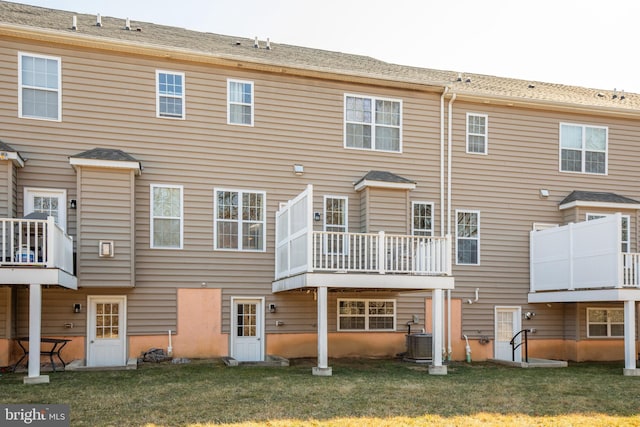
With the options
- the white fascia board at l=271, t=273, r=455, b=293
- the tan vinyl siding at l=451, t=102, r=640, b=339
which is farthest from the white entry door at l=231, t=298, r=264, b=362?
the tan vinyl siding at l=451, t=102, r=640, b=339

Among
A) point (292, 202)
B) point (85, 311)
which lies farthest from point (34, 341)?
point (292, 202)

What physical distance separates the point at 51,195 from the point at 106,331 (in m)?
3.28

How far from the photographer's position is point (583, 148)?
18.4m

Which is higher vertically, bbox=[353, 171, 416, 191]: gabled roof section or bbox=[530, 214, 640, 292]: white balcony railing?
bbox=[353, 171, 416, 191]: gabled roof section

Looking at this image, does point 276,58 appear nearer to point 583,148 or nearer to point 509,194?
point 509,194

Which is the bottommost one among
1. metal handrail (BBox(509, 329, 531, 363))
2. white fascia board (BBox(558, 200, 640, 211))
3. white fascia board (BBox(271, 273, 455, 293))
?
metal handrail (BBox(509, 329, 531, 363))

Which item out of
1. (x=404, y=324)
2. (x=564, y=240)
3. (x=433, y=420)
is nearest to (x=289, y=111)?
(x=404, y=324)

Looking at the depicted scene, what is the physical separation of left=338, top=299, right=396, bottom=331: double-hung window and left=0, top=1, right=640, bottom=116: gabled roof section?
5770mm

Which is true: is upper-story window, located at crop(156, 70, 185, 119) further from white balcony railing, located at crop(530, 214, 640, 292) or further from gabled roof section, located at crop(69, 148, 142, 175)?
white balcony railing, located at crop(530, 214, 640, 292)

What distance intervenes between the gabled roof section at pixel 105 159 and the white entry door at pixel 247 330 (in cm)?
402

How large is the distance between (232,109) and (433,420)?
944 centimetres

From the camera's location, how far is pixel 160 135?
14914 mm

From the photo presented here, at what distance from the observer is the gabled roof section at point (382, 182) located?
15805 millimetres

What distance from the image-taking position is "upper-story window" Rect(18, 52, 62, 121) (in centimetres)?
1389
